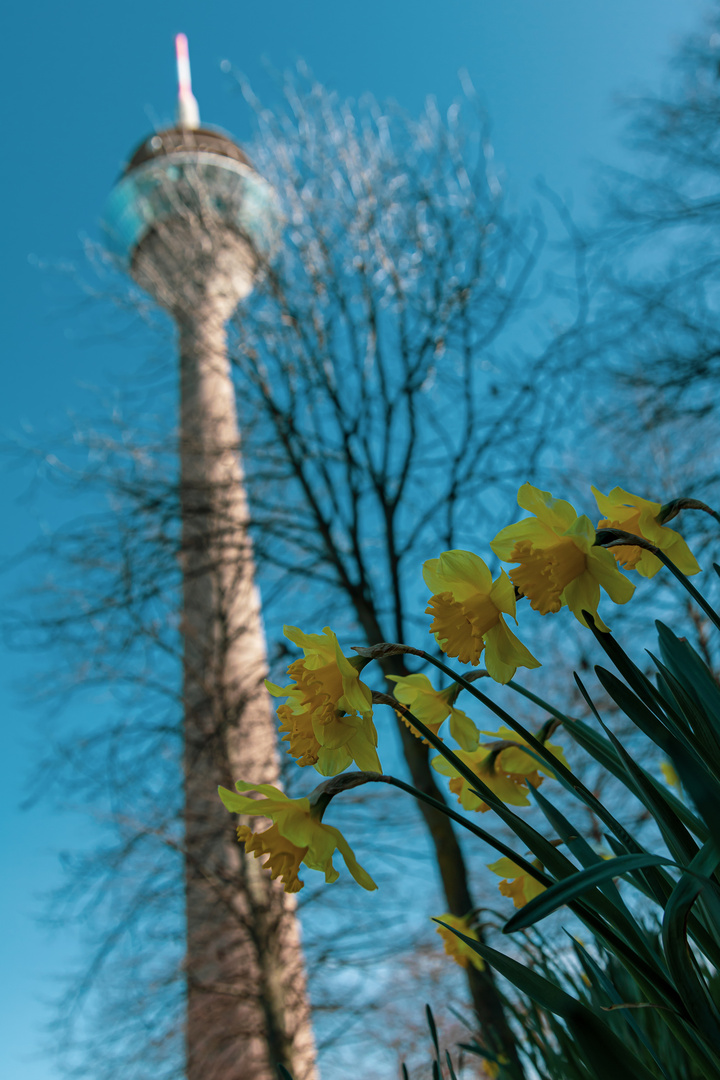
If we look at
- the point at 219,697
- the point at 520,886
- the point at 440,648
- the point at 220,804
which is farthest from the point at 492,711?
the point at 220,804

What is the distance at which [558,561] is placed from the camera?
0.86 m

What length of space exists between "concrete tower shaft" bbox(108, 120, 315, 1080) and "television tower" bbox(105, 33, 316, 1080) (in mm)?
13

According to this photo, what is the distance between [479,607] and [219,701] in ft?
17.7

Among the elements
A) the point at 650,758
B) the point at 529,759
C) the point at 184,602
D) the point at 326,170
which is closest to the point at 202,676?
the point at 184,602

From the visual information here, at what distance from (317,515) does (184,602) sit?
2390 millimetres

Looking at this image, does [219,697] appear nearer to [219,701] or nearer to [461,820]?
[219,701]

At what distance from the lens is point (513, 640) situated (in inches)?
34.4

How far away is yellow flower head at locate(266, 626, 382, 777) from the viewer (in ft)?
2.70

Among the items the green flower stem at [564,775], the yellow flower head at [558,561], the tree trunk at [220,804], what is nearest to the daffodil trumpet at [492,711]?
the green flower stem at [564,775]

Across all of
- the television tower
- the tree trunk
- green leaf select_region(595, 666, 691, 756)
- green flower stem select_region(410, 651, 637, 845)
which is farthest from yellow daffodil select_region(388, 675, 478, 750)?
the television tower

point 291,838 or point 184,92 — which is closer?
point 291,838

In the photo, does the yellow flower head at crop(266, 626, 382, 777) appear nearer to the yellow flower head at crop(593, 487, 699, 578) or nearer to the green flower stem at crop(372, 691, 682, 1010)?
the green flower stem at crop(372, 691, 682, 1010)

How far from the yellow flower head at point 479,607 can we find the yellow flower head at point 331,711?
117 millimetres

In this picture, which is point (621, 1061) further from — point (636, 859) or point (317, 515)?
point (317, 515)
